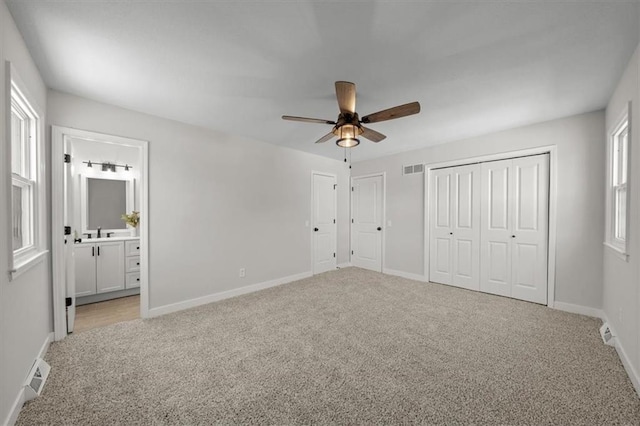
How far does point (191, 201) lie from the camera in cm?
335

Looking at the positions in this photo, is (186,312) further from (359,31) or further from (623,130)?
(623,130)

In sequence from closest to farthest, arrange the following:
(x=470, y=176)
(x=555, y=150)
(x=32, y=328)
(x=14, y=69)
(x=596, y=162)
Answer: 1. (x=14, y=69)
2. (x=32, y=328)
3. (x=596, y=162)
4. (x=555, y=150)
5. (x=470, y=176)

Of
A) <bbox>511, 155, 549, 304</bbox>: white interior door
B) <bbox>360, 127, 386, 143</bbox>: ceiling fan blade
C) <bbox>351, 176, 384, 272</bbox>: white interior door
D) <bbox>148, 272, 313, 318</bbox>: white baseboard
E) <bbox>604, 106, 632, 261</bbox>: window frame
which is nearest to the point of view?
<bbox>604, 106, 632, 261</bbox>: window frame

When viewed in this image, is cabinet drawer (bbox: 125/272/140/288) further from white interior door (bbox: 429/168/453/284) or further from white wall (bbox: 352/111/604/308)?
white wall (bbox: 352/111/604/308)

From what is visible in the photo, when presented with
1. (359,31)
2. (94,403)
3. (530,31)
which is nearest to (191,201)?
(94,403)

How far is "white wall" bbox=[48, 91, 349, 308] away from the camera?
3012mm

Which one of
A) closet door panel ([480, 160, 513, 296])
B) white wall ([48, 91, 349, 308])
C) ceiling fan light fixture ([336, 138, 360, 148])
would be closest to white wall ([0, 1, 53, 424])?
white wall ([48, 91, 349, 308])

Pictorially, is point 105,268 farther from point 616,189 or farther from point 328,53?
point 616,189

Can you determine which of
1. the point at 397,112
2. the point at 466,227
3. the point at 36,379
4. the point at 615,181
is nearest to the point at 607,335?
the point at 615,181

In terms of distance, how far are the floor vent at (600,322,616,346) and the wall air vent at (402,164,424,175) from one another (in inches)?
116

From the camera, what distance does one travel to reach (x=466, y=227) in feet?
13.3

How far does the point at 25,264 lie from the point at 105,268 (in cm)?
235

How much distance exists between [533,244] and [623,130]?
1592 millimetres

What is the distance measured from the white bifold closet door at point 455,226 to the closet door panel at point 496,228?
9cm
